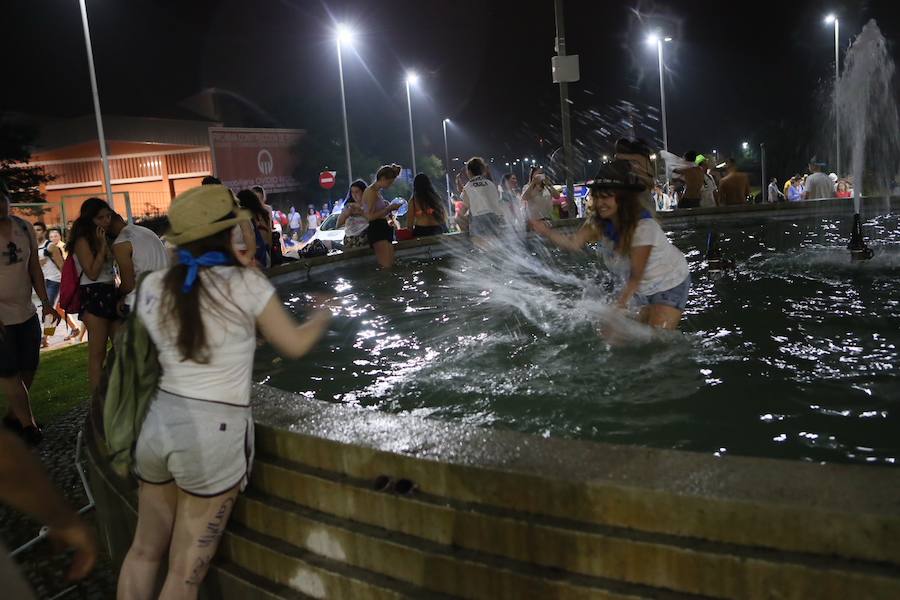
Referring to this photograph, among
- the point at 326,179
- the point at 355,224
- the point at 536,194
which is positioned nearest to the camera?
the point at 355,224

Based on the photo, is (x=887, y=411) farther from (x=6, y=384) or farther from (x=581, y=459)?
(x=6, y=384)

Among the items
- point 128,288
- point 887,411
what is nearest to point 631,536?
point 887,411

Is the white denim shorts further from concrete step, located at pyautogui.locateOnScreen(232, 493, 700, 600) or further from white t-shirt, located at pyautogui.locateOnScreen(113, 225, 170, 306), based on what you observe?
white t-shirt, located at pyautogui.locateOnScreen(113, 225, 170, 306)

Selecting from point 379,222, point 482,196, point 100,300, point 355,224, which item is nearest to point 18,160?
point 355,224

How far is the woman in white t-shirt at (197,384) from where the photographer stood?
2.98 meters

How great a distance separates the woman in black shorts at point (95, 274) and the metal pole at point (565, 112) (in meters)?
12.4

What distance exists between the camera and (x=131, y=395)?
3096mm

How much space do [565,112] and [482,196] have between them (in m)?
6.88

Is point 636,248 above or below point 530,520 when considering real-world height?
above

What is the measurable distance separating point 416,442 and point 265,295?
871 mm

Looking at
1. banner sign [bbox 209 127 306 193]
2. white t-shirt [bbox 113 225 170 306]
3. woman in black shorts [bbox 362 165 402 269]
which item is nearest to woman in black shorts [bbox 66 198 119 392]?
white t-shirt [bbox 113 225 170 306]

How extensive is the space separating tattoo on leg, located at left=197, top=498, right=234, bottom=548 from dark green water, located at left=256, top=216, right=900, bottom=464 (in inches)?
72.1

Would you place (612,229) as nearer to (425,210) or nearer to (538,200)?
(425,210)

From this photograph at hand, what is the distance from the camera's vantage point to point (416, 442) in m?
3.11
